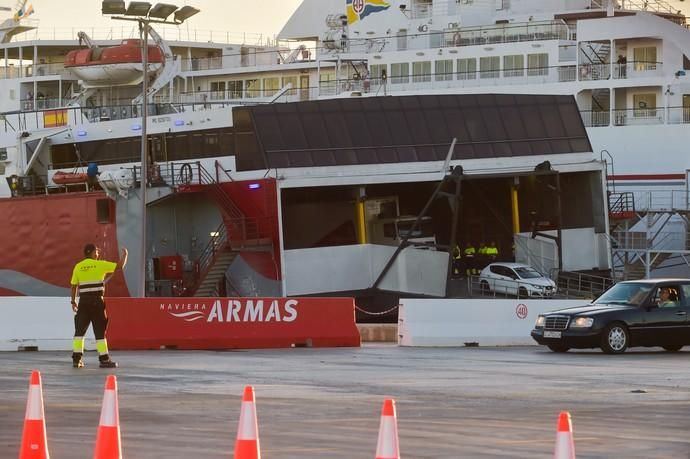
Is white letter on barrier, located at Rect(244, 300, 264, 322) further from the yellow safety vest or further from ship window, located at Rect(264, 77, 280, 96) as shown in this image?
ship window, located at Rect(264, 77, 280, 96)

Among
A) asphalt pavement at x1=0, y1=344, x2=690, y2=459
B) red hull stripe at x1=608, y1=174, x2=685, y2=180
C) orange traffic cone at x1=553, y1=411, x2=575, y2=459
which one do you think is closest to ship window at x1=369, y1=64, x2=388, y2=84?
red hull stripe at x1=608, y1=174, x2=685, y2=180

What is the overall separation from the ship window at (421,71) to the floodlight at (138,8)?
946 inches

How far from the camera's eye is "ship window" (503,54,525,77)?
202 feet

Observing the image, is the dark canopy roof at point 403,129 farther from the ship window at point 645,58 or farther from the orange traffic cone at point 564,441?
the orange traffic cone at point 564,441

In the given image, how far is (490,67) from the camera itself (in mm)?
62250

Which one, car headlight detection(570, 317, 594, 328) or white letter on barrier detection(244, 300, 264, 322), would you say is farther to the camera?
white letter on barrier detection(244, 300, 264, 322)

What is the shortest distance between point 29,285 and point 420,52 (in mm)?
22586

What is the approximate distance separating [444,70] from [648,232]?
1270 centimetres

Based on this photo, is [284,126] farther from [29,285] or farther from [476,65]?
[476,65]

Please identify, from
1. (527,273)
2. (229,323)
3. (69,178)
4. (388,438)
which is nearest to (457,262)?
(527,273)

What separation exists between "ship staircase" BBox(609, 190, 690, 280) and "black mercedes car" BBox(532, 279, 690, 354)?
24.4 metres

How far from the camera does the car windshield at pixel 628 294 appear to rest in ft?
88.2

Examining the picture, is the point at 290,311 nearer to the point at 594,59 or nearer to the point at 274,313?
A: the point at 274,313

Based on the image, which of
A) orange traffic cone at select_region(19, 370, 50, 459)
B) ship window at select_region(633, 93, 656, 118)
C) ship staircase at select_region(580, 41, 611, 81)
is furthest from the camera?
ship staircase at select_region(580, 41, 611, 81)
